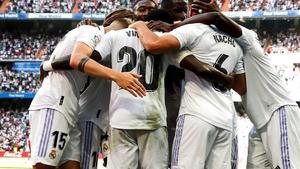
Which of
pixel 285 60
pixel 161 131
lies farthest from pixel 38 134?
pixel 285 60

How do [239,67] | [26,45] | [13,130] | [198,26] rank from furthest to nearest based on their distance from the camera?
[26,45] → [13,130] → [239,67] → [198,26]

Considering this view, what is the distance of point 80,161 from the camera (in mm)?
5309

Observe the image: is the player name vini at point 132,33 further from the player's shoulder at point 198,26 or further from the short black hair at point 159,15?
the player's shoulder at point 198,26

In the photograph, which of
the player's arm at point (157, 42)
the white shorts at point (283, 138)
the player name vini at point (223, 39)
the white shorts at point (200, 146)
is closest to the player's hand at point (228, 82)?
the player name vini at point (223, 39)

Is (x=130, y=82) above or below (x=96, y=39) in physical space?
below

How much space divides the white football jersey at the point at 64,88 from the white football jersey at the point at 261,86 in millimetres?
1495

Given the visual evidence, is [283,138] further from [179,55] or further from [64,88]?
[64,88]

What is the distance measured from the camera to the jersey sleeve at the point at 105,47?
14.9ft

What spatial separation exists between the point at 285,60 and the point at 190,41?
2925cm

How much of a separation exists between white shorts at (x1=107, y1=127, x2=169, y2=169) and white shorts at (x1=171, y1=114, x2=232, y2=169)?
28 cm

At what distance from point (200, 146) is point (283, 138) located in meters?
0.98

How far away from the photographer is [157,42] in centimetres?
435

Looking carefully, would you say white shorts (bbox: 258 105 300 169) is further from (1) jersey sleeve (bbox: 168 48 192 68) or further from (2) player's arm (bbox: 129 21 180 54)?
(2) player's arm (bbox: 129 21 180 54)

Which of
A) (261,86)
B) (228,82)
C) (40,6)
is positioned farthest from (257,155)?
(40,6)
